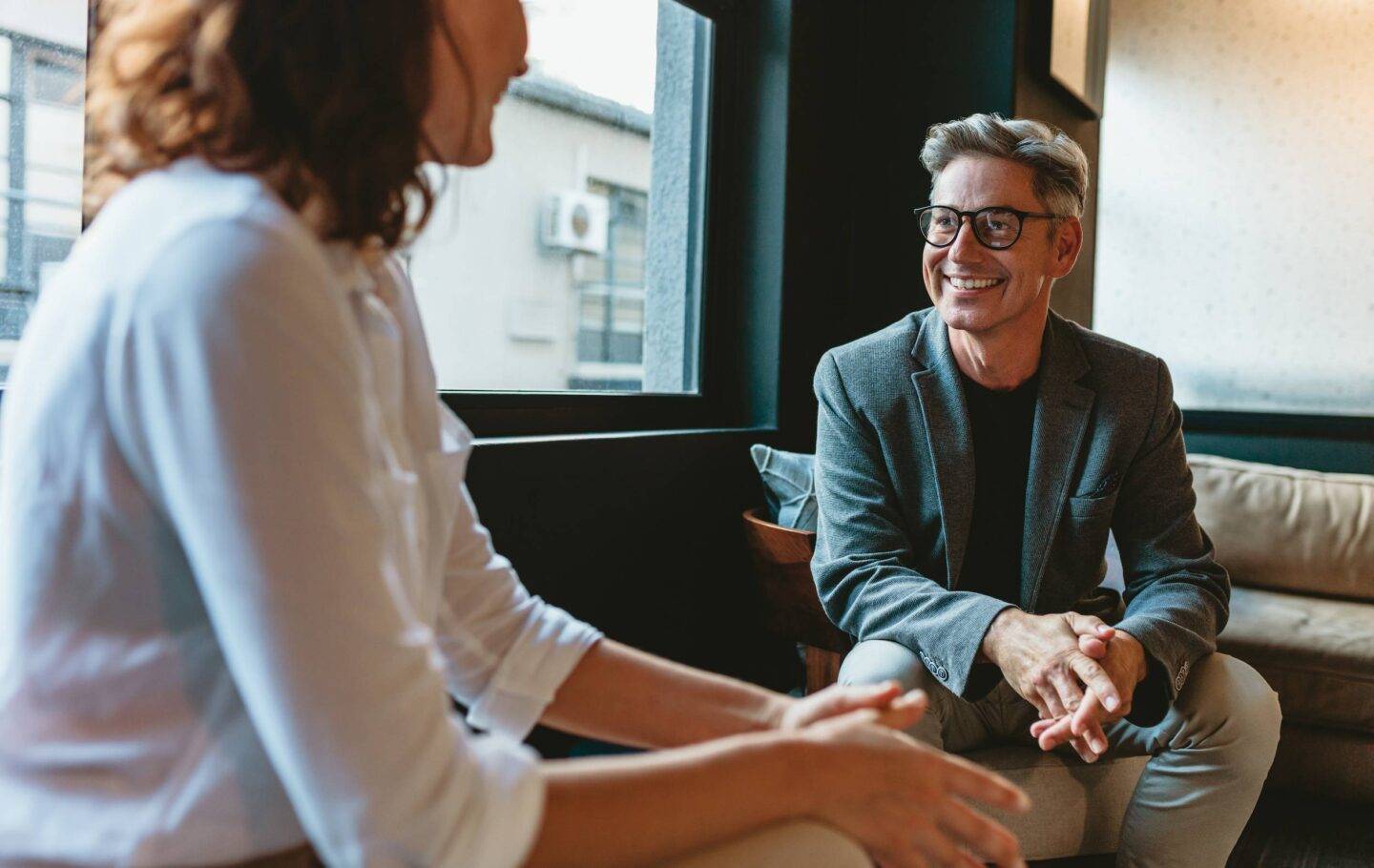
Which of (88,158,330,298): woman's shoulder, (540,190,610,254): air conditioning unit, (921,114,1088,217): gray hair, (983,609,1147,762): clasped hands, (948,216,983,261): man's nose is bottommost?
(983,609,1147,762): clasped hands

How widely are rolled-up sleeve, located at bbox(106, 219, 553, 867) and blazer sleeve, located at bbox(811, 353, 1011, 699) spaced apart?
109cm

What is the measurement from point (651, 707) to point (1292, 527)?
2.58 metres

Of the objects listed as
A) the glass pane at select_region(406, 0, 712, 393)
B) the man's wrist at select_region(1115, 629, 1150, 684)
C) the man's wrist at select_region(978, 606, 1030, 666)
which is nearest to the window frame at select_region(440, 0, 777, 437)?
the glass pane at select_region(406, 0, 712, 393)

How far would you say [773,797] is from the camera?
753mm

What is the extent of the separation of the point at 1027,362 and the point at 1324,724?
128cm

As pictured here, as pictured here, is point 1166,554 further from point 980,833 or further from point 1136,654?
point 980,833

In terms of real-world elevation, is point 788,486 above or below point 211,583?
below

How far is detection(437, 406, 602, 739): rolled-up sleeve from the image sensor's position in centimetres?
101

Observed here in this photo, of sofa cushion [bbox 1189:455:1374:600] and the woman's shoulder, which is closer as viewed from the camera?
the woman's shoulder

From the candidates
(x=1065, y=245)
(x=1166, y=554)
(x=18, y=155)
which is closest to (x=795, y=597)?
(x=1166, y=554)

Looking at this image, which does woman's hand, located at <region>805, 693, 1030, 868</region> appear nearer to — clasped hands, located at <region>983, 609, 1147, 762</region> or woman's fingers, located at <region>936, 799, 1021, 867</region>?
woman's fingers, located at <region>936, 799, 1021, 867</region>

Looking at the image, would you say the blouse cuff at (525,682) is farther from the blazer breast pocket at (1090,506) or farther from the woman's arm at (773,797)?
the blazer breast pocket at (1090,506)

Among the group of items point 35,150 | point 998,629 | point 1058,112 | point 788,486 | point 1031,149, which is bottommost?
point 998,629

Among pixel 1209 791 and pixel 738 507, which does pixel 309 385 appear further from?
pixel 738 507
